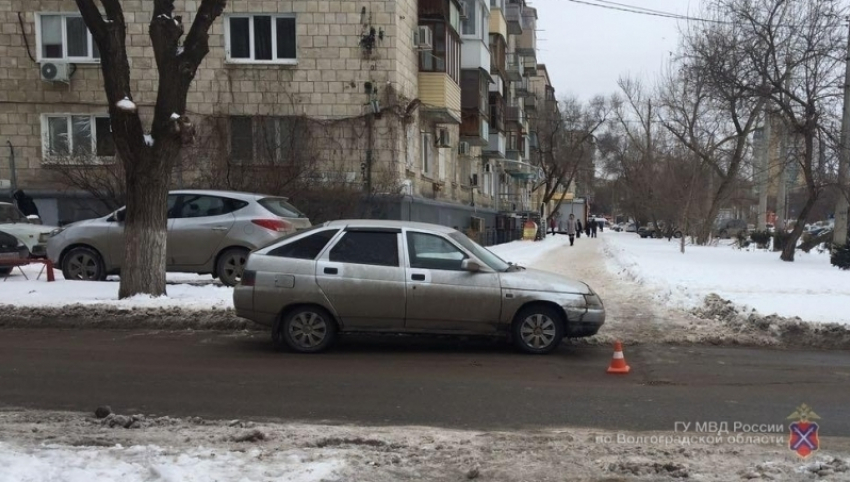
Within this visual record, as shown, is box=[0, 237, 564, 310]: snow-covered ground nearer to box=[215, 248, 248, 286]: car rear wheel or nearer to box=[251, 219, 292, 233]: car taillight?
box=[215, 248, 248, 286]: car rear wheel

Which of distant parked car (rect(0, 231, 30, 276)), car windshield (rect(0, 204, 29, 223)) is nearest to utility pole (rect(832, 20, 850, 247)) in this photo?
distant parked car (rect(0, 231, 30, 276))

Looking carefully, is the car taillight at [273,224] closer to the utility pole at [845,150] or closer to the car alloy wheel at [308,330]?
the car alloy wheel at [308,330]

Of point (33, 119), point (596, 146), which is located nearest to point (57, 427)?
point (33, 119)

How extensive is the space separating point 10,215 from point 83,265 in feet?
15.4

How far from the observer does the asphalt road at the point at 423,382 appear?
556 centimetres

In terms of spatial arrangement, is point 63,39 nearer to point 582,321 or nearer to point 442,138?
point 442,138

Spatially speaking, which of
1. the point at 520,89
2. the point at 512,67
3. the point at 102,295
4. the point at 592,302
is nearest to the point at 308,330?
the point at 592,302

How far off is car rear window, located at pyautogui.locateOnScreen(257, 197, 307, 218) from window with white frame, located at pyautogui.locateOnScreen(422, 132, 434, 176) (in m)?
11.1

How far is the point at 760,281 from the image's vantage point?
1369cm

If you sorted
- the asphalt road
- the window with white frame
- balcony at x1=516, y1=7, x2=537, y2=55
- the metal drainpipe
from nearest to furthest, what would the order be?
1. the asphalt road
2. the metal drainpipe
3. the window with white frame
4. balcony at x1=516, y1=7, x2=537, y2=55

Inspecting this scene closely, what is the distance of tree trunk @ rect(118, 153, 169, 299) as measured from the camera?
32.7ft

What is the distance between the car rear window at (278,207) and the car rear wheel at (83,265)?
10.1 feet

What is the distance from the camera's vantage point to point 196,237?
11.7 meters

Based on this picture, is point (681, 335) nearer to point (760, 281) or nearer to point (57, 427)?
point (760, 281)
